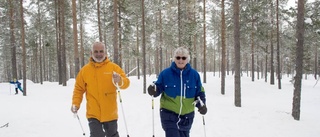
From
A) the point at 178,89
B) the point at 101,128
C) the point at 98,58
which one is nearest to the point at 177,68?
the point at 178,89

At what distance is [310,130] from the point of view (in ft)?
28.2

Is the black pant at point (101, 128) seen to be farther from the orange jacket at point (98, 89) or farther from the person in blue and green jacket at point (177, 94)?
the person in blue and green jacket at point (177, 94)

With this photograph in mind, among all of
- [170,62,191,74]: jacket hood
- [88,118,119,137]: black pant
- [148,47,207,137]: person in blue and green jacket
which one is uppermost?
[170,62,191,74]: jacket hood

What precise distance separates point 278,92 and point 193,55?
9721mm

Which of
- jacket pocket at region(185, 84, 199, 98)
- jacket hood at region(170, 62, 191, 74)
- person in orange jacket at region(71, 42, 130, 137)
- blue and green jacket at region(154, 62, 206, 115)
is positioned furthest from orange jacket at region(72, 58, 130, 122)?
jacket pocket at region(185, 84, 199, 98)

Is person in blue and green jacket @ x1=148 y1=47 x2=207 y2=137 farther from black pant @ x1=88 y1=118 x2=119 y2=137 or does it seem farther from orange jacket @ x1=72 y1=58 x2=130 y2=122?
black pant @ x1=88 y1=118 x2=119 y2=137

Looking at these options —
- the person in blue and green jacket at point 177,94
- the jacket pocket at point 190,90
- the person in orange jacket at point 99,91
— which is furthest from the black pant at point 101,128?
the jacket pocket at point 190,90

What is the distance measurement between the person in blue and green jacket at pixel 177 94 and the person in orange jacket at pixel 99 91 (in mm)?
751

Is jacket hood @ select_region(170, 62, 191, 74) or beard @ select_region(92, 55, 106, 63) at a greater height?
beard @ select_region(92, 55, 106, 63)

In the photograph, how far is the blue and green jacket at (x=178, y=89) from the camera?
12.5ft

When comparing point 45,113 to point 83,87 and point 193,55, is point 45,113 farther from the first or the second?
point 193,55

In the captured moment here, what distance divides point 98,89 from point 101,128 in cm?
70

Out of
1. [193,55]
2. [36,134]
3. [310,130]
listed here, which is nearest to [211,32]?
[193,55]

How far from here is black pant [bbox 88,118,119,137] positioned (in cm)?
386
